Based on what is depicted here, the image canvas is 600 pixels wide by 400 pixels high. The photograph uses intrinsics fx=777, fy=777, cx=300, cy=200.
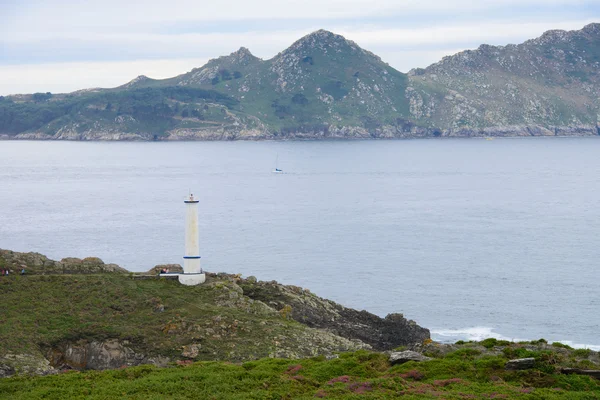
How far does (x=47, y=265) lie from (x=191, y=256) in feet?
25.9

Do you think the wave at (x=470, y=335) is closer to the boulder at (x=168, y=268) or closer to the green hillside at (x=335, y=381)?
the boulder at (x=168, y=268)

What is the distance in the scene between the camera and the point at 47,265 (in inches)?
1673

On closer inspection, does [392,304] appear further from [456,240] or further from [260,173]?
[260,173]

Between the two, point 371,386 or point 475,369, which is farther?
point 475,369

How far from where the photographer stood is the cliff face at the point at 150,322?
3388 centimetres

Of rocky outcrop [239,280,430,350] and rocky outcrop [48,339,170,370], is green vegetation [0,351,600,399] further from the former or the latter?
rocky outcrop [239,280,430,350]

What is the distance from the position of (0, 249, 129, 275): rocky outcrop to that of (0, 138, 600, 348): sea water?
22329 mm

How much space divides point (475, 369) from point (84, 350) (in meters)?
17.2

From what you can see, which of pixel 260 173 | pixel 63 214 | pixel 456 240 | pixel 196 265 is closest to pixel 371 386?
pixel 196 265

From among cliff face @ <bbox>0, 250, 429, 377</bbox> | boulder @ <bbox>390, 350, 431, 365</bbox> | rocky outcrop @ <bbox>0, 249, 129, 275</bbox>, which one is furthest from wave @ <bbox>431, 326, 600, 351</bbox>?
boulder @ <bbox>390, 350, 431, 365</bbox>

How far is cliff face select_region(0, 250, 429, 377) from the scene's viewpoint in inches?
1334

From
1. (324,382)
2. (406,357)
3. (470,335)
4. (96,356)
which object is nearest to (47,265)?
(96,356)

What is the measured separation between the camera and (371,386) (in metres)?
24.9

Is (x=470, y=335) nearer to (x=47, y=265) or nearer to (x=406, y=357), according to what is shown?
(x=406, y=357)
